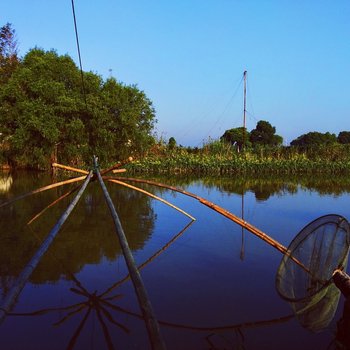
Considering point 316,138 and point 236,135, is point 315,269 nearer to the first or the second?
point 236,135

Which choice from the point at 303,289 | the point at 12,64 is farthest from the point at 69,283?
the point at 12,64

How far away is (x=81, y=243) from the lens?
20.9 ft

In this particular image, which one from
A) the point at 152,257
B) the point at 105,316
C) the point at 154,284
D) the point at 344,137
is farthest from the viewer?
the point at 344,137

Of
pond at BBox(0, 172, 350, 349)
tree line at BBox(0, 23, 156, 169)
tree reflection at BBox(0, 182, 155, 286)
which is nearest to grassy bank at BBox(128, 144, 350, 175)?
tree line at BBox(0, 23, 156, 169)

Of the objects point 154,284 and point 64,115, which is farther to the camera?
point 64,115

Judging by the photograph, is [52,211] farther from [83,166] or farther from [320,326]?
[83,166]

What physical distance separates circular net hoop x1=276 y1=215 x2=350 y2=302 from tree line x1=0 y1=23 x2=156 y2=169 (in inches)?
678

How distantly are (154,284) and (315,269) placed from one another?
1.93 metres

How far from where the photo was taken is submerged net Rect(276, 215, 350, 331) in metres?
3.06

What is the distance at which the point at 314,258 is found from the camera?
3312 mm

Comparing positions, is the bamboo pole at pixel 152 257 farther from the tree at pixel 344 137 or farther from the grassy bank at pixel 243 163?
the tree at pixel 344 137

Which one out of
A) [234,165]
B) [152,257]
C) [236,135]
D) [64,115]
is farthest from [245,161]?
[152,257]

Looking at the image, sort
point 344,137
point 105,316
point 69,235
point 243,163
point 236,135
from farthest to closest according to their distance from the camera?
point 344,137 → point 236,135 → point 243,163 → point 69,235 → point 105,316

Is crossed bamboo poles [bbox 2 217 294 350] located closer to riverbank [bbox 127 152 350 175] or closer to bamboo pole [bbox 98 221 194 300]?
bamboo pole [bbox 98 221 194 300]
